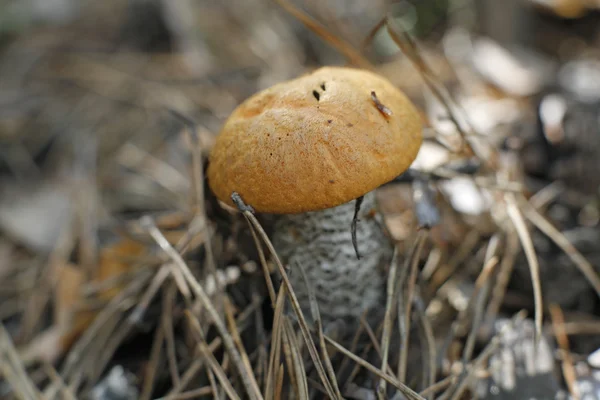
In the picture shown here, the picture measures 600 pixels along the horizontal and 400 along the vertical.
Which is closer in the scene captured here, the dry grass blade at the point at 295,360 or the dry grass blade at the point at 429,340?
the dry grass blade at the point at 295,360

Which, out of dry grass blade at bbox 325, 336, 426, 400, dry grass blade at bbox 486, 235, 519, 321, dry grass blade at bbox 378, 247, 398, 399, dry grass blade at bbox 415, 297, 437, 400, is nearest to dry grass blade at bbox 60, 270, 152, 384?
dry grass blade at bbox 325, 336, 426, 400

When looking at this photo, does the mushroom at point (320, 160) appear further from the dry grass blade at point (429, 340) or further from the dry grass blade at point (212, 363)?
the dry grass blade at point (212, 363)

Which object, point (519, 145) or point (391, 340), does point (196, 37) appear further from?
point (391, 340)

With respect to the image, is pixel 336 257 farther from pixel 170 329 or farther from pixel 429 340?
pixel 170 329

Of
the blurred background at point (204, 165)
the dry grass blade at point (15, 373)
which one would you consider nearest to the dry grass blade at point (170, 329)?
the blurred background at point (204, 165)

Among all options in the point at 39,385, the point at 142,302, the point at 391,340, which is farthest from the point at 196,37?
the point at 391,340
